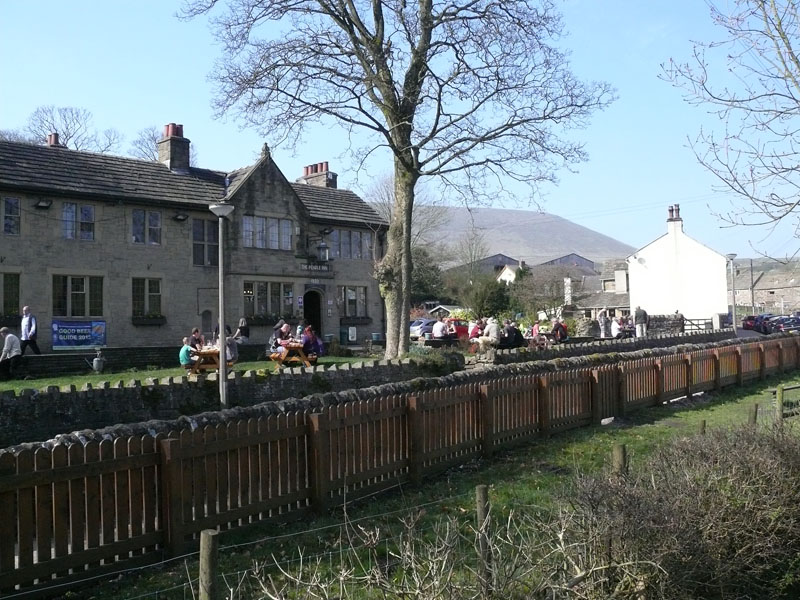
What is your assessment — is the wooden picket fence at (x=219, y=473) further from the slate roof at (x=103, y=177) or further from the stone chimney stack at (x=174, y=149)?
the stone chimney stack at (x=174, y=149)

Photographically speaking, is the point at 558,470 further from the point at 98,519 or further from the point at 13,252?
the point at 13,252

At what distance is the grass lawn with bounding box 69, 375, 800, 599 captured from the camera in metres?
6.37

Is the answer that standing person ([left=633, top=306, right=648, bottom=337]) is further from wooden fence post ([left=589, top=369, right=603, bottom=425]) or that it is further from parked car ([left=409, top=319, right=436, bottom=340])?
wooden fence post ([left=589, top=369, right=603, bottom=425])

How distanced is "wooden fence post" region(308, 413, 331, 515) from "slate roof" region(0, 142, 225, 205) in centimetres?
2168

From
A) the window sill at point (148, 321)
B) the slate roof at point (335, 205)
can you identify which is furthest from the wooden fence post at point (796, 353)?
the window sill at point (148, 321)

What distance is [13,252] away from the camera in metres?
25.8

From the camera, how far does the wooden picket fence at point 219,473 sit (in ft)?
19.3

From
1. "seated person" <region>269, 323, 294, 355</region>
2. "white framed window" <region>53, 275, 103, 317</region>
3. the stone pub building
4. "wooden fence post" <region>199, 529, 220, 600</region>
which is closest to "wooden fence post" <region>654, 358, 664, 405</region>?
"seated person" <region>269, 323, 294, 355</region>

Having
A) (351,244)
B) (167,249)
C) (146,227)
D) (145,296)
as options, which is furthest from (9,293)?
(351,244)

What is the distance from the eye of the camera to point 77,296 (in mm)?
27328

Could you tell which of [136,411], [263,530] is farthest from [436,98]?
[263,530]

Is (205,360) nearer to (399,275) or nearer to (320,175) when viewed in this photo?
(399,275)

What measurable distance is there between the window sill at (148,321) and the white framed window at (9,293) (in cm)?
418

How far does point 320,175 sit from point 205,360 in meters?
23.8
